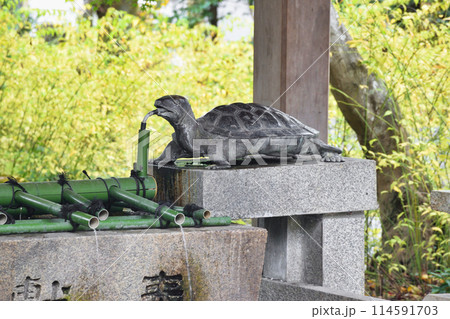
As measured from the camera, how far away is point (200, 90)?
8992mm

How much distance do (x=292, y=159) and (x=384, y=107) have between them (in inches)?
118

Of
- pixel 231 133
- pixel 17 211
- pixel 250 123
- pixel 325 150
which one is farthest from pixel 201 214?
pixel 325 150

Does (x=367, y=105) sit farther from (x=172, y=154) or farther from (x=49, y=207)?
(x=49, y=207)

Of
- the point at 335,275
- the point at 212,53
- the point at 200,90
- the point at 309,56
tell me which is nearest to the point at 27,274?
the point at 335,275

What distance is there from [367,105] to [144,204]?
13.2ft

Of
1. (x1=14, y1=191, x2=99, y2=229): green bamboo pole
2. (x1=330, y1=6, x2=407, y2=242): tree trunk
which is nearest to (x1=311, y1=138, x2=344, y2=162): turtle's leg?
(x1=14, y1=191, x2=99, y2=229): green bamboo pole

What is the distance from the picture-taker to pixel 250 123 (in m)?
3.94

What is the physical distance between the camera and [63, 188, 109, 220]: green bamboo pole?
316 cm

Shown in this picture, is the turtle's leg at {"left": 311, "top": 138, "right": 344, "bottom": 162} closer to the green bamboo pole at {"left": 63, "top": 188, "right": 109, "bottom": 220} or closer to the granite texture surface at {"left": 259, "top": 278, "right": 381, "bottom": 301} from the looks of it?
the granite texture surface at {"left": 259, "top": 278, "right": 381, "bottom": 301}

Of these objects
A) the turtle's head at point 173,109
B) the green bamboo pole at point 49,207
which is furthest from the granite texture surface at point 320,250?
the green bamboo pole at point 49,207

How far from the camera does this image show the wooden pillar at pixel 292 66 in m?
4.29

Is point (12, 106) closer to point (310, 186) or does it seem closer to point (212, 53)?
point (212, 53)

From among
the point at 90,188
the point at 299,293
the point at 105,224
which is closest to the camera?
the point at 105,224

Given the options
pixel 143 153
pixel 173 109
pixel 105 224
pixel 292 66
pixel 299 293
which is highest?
pixel 292 66
